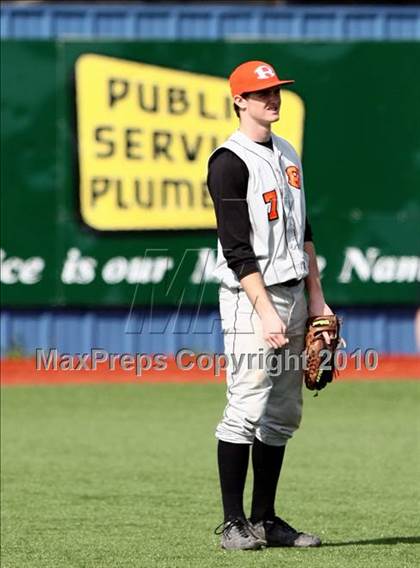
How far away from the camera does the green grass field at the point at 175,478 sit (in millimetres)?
6367

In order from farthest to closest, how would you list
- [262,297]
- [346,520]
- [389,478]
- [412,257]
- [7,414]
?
[412,257] < [7,414] < [389,478] < [346,520] < [262,297]

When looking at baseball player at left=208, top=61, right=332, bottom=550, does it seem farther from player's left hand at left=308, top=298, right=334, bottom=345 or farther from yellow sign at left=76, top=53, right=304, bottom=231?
yellow sign at left=76, top=53, right=304, bottom=231

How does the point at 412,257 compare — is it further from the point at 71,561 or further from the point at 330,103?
the point at 71,561

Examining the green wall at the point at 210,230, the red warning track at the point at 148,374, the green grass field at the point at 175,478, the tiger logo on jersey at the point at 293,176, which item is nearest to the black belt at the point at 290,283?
the tiger logo on jersey at the point at 293,176

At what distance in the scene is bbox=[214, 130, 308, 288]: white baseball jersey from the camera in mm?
6086

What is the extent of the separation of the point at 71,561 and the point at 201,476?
2688 mm

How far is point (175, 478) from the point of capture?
8.73 metres

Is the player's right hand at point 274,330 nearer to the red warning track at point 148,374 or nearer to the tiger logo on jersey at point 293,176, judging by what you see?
the tiger logo on jersey at point 293,176

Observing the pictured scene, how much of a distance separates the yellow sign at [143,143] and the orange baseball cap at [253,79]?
866cm

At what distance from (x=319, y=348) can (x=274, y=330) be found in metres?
0.29

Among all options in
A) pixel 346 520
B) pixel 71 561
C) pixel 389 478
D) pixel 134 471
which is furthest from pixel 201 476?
pixel 71 561

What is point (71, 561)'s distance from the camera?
20.2 ft

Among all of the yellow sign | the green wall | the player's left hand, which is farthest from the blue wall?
the player's left hand

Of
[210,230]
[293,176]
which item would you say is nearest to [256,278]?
[293,176]
